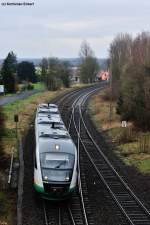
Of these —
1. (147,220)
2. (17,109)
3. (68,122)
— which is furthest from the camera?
(17,109)

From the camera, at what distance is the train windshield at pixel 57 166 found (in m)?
21.3

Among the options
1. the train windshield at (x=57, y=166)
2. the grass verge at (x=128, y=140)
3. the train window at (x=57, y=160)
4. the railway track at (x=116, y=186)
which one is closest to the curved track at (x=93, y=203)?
the railway track at (x=116, y=186)

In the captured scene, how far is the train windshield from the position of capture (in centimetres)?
2128

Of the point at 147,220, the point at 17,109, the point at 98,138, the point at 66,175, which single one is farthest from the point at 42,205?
the point at 17,109

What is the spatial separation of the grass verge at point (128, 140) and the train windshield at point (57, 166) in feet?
24.3

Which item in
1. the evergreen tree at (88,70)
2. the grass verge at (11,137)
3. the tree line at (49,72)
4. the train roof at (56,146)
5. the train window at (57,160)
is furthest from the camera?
the evergreen tree at (88,70)

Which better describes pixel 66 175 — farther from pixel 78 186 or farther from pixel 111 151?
pixel 111 151

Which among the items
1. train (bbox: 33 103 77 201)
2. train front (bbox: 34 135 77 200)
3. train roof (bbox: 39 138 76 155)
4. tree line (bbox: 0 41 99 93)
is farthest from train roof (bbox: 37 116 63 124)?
tree line (bbox: 0 41 99 93)

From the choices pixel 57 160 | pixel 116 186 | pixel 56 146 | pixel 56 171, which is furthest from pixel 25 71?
pixel 56 171

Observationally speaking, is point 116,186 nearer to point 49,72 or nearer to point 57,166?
point 57,166

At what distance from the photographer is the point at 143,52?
58.4m

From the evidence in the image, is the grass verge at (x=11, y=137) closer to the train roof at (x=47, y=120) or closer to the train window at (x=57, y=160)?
the train window at (x=57, y=160)

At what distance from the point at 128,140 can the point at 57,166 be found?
1603cm

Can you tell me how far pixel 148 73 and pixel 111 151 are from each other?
1074cm
